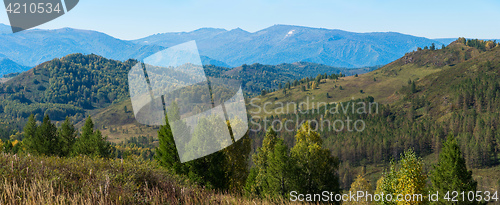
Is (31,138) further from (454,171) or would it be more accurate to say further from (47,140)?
(454,171)

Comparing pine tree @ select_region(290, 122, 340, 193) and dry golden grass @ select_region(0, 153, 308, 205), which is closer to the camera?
dry golden grass @ select_region(0, 153, 308, 205)

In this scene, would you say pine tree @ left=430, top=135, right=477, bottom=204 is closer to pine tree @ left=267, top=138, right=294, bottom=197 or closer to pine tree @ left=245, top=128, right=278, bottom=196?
pine tree @ left=267, top=138, right=294, bottom=197

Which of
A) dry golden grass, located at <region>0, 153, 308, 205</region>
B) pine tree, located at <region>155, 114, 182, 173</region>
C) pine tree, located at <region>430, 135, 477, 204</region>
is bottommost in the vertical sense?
pine tree, located at <region>430, 135, 477, 204</region>

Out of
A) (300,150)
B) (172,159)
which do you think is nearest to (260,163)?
(300,150)

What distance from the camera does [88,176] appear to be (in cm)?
784

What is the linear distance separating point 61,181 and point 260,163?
3577 cm

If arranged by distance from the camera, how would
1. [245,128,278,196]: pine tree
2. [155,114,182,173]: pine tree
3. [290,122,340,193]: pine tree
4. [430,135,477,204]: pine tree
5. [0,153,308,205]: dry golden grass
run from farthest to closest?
[245,128,278,196]: pine tree → [430,135,477,204]: pine tree → [290,122,340,193]: pine tree → [155,114,182,173]: pine tree → [0,153,308,205]: dry golden grass

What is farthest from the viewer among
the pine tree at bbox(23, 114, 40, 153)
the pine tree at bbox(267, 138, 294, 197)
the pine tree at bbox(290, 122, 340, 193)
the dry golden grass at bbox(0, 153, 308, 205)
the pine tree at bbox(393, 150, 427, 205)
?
the pine tree at bbox(23, 114, 40, 153)

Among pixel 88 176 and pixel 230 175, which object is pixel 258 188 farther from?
pixel 88 176

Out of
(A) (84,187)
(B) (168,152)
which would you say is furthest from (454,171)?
(A) (84,187)

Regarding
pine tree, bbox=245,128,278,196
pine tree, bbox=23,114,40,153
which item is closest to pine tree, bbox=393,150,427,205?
pine tree, bbox=245,128,278,196

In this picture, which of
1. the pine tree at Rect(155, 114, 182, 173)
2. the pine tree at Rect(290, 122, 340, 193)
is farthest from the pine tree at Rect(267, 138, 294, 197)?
the pine tree at Rect(155, 114, 182, 173)

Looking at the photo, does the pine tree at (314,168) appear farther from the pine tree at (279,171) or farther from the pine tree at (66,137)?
the pine tree at (66,137)

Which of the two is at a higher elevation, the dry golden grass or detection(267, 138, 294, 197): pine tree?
the dry golden grass
